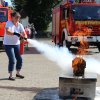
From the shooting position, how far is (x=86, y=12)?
23094 millimetres

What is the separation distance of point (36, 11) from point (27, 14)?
4.36 feet

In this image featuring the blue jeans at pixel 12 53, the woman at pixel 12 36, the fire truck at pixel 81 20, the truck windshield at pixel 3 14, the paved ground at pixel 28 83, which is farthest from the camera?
the truck windshield at pixel 3 14

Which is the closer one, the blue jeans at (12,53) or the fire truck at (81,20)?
the blue jeans at (12,53)

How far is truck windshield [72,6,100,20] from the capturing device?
906 inches

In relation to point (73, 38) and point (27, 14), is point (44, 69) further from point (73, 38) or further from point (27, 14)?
point (27, 14)

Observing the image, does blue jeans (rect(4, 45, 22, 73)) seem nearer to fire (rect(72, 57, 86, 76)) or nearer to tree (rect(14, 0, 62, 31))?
fire (rect(72, 57, 86, 76))

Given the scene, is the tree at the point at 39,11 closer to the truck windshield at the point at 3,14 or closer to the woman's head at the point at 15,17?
the truck windshield at the point at 3,14

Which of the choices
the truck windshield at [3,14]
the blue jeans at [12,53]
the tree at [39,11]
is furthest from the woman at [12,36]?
the tree at [39,11]

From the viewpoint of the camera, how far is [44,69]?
15.0 meters

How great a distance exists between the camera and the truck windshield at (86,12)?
2302 centimetres

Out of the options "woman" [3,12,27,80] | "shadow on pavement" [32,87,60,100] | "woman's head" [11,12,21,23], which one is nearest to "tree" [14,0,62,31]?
"woman" [3,12,27,80]

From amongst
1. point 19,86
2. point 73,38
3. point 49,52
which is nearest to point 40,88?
point 19,86

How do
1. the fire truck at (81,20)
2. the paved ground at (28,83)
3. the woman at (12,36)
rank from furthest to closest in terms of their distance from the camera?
the fire truck at (81,20)
the woman at (12,36)
the paved ground at (28,83)

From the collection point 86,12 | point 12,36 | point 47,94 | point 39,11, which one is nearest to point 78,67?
point 47,94
